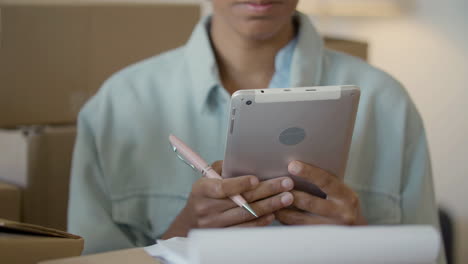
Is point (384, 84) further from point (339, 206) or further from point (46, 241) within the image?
point (46, 241)

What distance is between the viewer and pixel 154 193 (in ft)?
3.41

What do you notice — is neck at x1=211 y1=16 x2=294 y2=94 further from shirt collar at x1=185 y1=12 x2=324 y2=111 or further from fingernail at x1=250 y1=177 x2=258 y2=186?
fingernail at x1=250 y1=177 x2=258 y2=186

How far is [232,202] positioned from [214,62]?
11.5 inches

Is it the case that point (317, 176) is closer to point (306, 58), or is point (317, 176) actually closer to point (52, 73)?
point (306, 58)

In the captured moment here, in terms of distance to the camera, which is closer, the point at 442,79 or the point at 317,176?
the point at 317,176

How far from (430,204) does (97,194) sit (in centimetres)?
49

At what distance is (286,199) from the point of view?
0.81 meters

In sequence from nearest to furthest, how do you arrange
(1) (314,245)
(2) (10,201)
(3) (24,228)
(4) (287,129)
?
1. (1) (314,245)
2. (3) (24,228)
3. (4) (287,129)
4. (2) (10,201)

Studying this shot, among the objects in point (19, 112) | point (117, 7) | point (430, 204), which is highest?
point (117, 7)

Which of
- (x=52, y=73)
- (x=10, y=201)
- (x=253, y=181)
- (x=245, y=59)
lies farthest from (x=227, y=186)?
(x=52, y=73)

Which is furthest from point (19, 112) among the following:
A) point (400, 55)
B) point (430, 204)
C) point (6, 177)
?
point (400, 55)

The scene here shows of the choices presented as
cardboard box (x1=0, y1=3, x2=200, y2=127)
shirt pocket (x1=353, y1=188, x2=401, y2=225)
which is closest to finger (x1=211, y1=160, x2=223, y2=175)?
shirt pocket (x1=353, y1=188, x2=401, y2=225)

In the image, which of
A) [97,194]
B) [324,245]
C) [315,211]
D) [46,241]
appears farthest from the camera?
[97,194]

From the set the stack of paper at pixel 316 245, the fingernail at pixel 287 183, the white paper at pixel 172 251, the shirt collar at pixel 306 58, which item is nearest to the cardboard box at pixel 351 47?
the shirt collar at pixel 306 58
